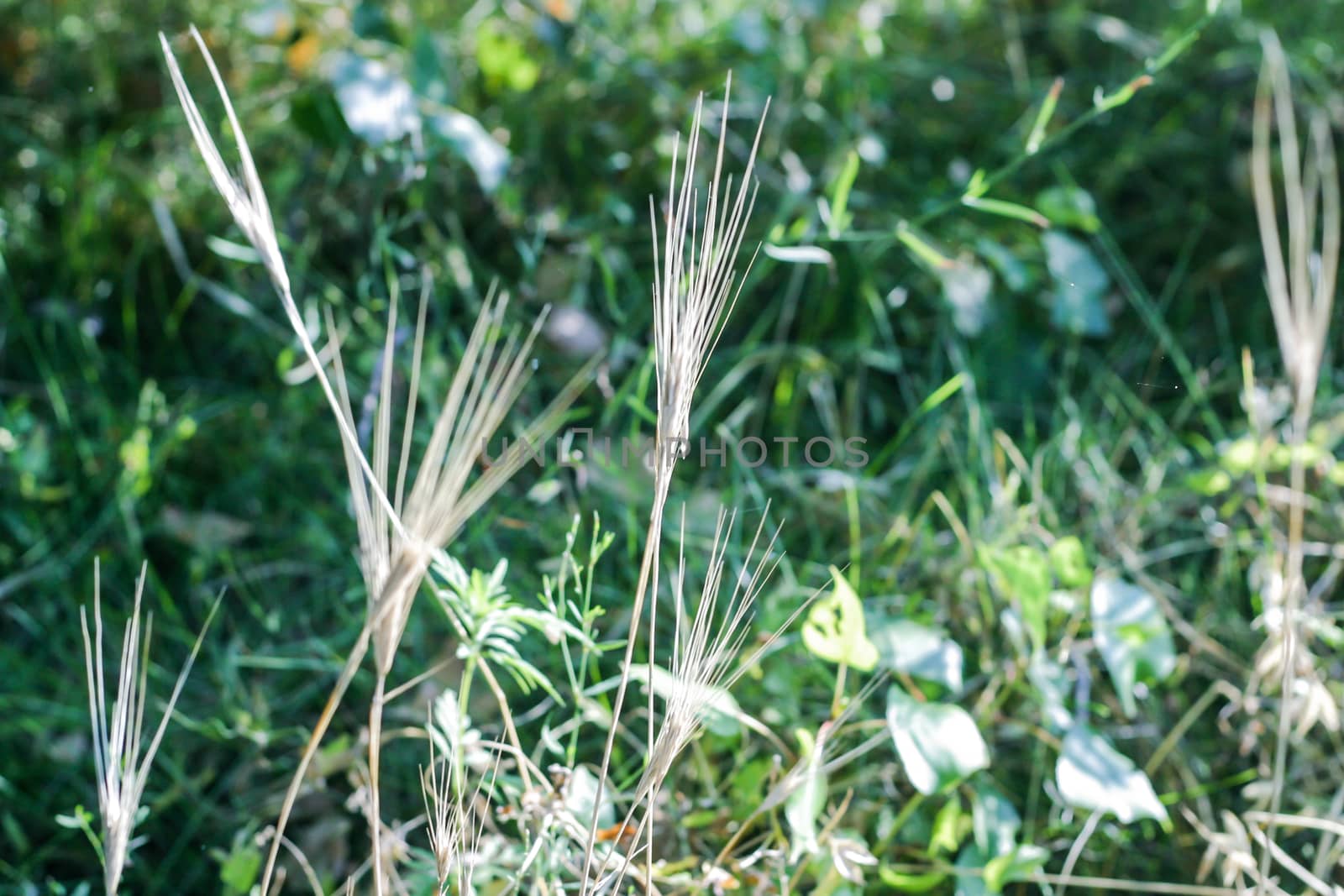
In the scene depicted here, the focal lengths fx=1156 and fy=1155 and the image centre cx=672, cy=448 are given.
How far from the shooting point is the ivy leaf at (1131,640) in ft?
3.09

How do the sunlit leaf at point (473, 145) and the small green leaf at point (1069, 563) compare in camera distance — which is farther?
the sunlit leaf at point (473, 145)

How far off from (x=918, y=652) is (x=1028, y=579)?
0.11 m

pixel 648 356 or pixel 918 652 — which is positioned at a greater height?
pixel 648 356

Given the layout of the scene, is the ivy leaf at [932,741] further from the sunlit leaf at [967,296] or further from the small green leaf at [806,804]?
the sunlit leaf at [967,296]

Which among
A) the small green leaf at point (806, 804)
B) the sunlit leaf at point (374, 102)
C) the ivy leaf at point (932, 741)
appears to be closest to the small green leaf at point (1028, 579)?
the ivy leaf at point (932, 741)

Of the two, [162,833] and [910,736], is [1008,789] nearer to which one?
[910,736]

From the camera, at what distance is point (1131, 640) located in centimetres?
95

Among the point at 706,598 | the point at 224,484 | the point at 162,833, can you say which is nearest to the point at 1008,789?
the point at 706,598

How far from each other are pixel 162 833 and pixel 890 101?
1.25m

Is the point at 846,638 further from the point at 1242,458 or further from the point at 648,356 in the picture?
the point at 1242,458

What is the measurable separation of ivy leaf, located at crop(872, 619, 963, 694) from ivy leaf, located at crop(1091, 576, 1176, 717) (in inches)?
4.9

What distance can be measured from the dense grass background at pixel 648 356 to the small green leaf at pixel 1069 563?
0.08 meters

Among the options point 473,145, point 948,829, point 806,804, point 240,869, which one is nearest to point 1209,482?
point 948,829

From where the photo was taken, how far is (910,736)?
0.84 metres
